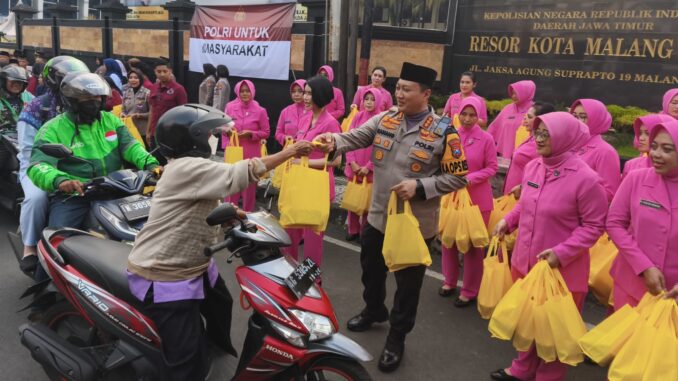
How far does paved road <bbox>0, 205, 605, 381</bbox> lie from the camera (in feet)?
11.9

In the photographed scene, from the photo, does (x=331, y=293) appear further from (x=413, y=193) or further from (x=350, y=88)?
(x=350, y=88)

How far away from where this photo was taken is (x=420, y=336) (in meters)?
4.14

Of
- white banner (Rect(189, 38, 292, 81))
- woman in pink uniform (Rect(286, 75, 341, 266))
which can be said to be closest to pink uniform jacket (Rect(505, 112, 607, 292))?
woman in pink uniform (Rect(286, 75, 341, 266))

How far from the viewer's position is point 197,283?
2.71m

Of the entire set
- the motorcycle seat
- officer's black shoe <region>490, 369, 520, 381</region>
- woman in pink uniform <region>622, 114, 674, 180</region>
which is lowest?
officer's black shoe <region>490, 369, 520, 381</region>

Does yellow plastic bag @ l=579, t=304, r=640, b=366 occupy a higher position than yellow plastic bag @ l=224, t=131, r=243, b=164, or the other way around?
yellow plastic bag @ l=224, t=131, r=243, b=164

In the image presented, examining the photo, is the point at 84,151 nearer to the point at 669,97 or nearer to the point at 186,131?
the point at 186,131

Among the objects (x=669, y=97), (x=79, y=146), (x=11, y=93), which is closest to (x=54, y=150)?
(x=79, y=146)

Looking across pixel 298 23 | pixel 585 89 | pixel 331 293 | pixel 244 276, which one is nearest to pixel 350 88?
pixel 298 23

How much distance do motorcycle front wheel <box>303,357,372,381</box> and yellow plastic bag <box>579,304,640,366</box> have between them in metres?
1.16

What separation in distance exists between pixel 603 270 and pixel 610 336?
3.64 feet

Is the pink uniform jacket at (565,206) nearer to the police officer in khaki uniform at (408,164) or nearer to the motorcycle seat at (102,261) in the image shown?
the police officer in khaki uniform at (408,164)

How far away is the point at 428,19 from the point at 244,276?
9156 mm

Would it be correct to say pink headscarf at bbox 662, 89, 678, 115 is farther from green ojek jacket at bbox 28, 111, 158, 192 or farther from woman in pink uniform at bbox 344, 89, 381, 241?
green ojek jacket at bbox 28, 111, 158, 192
